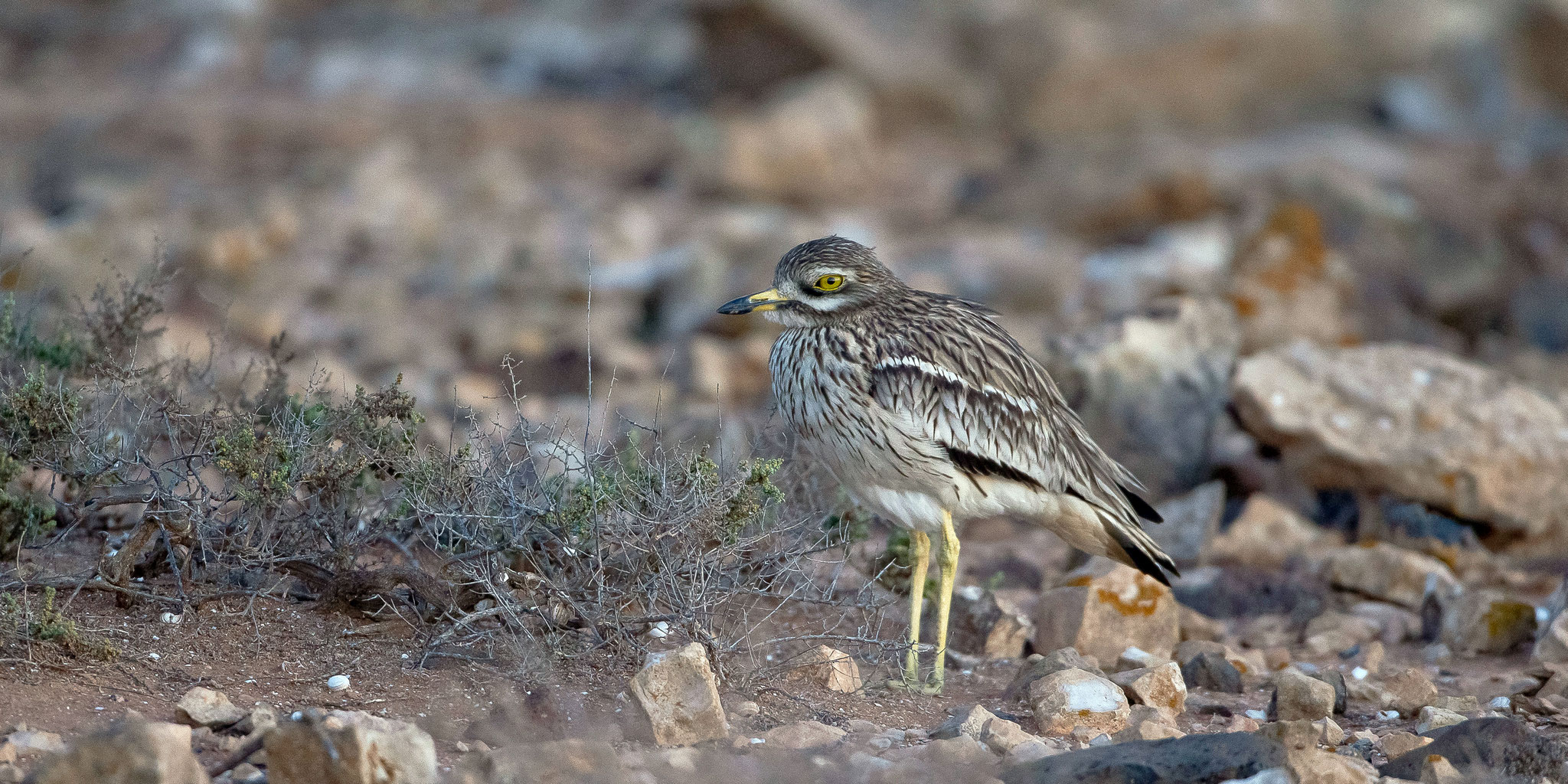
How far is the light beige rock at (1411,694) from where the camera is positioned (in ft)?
12.6

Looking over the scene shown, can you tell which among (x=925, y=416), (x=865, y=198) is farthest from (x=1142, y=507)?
(x=865, y=198)

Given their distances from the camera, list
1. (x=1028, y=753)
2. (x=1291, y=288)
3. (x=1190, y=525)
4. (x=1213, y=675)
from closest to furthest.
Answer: (x=1028, y=753)
(x=1213, y=675)
(x=1190, y=525)
(x=1291, y=288)

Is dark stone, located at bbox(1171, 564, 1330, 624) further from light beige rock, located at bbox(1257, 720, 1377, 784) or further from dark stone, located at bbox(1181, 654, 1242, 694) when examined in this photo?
light beige rock, located at bbox(1257, 720, 1377, 784)

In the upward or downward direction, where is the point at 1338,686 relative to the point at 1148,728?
downward

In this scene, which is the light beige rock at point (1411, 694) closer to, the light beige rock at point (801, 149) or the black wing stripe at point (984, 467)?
the black wing stripe at point (984, 467)

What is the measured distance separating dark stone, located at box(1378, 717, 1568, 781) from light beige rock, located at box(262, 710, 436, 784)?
211cm

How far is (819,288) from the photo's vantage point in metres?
4.19

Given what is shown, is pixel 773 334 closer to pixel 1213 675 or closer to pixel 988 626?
pixel 988 626

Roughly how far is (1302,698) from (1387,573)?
143cm

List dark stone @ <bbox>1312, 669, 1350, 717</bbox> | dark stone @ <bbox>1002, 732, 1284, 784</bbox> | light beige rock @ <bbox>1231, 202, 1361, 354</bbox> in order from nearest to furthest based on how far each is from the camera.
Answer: dark stone @ <bbox>1002, 732, 1284, 784</bbox>
dark stone @ <bbox>1312, 669, 1350, 717</bbox>
light beige rock @ <bbox>1231, 202, 1361, 354</bbox>

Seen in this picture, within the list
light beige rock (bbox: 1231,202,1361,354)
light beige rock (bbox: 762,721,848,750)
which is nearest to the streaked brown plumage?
light beige rock (bbox: 762,721,848,750)

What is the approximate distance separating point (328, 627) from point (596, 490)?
0.78 meters

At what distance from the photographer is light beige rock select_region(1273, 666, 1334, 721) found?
370cm

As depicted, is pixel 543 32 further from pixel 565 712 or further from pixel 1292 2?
pixel 565 712
